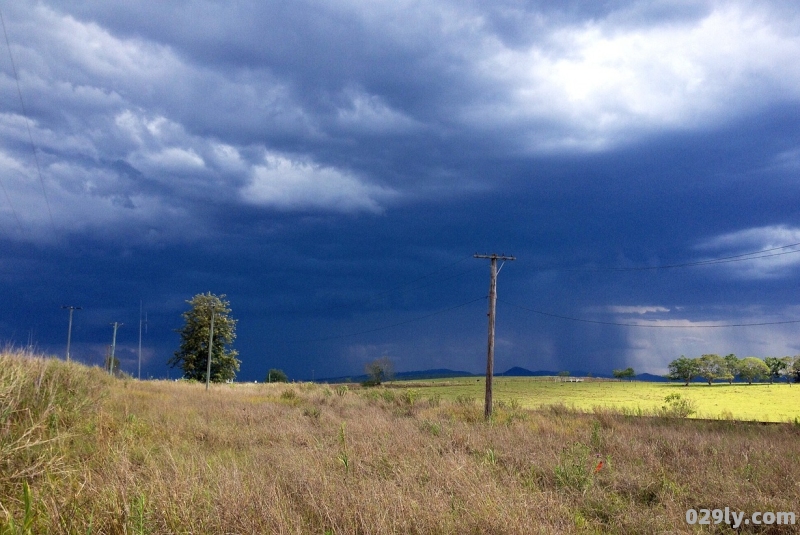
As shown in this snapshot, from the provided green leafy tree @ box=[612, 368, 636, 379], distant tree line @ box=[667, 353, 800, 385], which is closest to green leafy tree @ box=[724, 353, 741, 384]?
distant tree line @ box=[667, 353, 800, 385]

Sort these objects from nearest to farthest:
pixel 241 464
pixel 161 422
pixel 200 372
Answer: pixel 241 464 → pixel 161 422 → pixel 200 372

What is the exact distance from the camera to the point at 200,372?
2655 inches

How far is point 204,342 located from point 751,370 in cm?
7672

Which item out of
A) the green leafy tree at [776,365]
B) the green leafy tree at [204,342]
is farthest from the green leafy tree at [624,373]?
the green leafy tree at [204,342]

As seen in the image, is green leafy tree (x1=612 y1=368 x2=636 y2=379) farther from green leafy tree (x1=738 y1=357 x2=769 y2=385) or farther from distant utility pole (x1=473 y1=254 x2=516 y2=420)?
distant utility pole (x1=473 y1=254 x2=516 y2=420)

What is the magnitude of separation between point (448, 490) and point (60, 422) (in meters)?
9.87

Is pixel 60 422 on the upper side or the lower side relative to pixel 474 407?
Result: upper

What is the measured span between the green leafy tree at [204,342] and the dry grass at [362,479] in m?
53.1

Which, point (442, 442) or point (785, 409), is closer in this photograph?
point (442, 442)

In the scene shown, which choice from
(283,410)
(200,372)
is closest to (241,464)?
(283,410)

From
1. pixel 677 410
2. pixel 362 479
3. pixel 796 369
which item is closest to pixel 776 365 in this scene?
pixel 796 369

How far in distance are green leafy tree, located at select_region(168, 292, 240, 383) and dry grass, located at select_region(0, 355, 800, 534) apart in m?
53.1

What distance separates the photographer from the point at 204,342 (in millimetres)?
68500

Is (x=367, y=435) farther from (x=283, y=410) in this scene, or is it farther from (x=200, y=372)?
(x=200, y=372)
